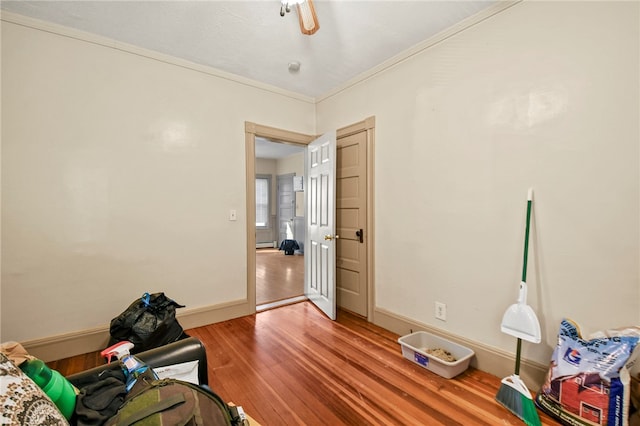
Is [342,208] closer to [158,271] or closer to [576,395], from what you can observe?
[158,271]

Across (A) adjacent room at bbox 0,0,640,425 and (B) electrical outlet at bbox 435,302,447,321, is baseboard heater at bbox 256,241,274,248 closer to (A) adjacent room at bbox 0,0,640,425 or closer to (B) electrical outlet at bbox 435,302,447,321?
(A) adjacent room at bbox 0,0,640,425

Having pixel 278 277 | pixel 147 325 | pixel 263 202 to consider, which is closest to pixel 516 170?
pixel 147 325

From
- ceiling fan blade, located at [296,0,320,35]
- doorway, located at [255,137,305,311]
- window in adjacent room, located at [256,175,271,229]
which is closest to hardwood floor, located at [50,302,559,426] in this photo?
ceiling fan blade, located at [296,0,320,35]

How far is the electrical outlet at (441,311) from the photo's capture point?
7.72 feet

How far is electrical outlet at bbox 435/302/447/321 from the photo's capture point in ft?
7.72

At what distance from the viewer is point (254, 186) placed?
3246mm

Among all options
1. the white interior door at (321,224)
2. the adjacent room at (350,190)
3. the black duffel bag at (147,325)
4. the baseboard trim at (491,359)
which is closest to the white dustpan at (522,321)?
the adjacent room at (350,190)

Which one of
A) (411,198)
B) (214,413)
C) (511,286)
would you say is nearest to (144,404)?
(214,413)

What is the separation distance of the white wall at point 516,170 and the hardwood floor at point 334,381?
17.7 inches

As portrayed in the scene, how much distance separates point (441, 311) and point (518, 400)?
0.78 metres

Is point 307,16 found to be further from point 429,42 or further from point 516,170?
point 516,170

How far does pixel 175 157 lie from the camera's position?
109 inches

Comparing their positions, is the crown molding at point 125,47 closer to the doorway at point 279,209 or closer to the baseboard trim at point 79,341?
the baseboard trim at point 79,341

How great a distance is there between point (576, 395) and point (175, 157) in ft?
11.0
